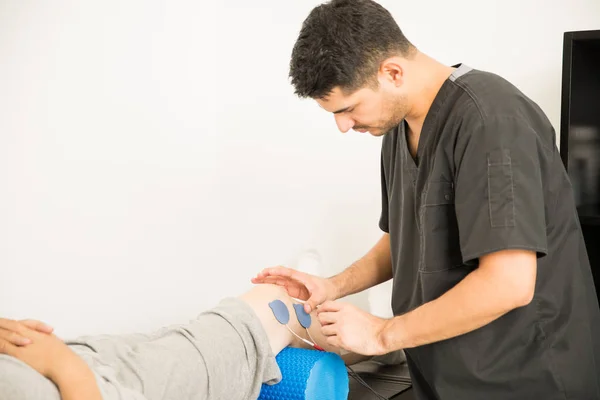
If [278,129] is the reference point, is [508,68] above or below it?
above

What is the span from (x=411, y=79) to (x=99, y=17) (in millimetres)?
909

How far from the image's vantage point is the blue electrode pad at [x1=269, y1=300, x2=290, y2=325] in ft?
5.45

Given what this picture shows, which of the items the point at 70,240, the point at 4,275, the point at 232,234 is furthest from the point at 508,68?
the point at 4,275

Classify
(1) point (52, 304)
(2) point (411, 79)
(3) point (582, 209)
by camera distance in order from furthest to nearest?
(3) point (582, 209)
(1) point (52, 304)
(2) point (411, 79)

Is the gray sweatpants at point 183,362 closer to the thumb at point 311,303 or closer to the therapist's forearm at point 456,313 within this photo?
the thumb at point 311,303

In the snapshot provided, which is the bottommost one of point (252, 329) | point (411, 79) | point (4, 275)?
point (252, 329)

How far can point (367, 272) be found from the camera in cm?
183

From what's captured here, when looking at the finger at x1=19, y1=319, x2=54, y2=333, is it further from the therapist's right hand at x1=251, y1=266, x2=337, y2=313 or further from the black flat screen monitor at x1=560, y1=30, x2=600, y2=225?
the black flat screen monitor at x1=560, y1=30, x2=600, y2=225

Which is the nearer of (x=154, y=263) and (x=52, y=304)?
(x=52, y=304)

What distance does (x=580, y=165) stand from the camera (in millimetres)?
2129

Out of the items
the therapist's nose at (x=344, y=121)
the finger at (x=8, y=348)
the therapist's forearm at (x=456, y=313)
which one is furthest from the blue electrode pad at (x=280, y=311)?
the finger at (x=8, y=348)

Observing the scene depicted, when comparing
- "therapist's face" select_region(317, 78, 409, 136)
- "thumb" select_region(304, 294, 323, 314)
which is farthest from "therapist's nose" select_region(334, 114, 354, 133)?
"thumb" select_region(304, 294, 323, 314)

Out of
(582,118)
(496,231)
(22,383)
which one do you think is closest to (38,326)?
(22,383)

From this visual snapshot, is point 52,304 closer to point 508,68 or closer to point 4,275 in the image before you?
point 4,275
